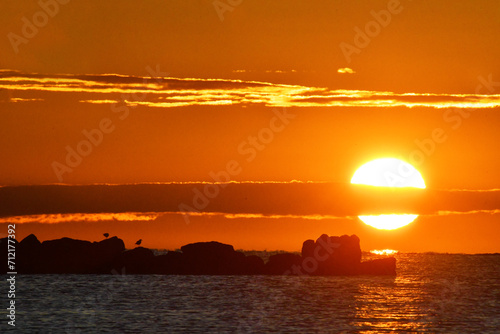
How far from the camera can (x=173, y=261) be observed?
189 m

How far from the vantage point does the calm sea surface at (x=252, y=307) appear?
81188 mm

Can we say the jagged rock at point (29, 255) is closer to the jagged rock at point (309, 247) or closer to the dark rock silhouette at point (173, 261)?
the dark rock silhouette at point (173, 261)

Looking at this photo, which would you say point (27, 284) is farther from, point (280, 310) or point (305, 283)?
point (280, 310)

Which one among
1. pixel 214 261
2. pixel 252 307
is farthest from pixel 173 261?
pixel 252 307

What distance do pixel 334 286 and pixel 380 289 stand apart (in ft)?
32.5

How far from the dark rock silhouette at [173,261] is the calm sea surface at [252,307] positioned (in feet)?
76.8

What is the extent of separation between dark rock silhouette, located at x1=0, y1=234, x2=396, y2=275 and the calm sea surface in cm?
2342

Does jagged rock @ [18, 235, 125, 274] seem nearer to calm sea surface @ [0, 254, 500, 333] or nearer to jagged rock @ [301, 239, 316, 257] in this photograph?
calm sea surface @ [0, 254, 500, 333]

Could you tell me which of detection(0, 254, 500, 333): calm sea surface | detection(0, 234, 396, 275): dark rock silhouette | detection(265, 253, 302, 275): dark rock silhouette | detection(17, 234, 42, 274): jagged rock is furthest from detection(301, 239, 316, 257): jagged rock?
detection(17, 234, 42, 274): jagged rock

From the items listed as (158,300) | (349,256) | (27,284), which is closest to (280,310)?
(158,300)

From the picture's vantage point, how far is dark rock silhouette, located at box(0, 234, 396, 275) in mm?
179500

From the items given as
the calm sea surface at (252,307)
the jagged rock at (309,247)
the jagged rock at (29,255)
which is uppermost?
the jagged rock at (309,247)

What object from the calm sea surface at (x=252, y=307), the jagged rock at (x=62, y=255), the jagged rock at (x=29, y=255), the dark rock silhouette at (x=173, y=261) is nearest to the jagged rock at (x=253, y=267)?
the dark rock silhouette at (x=173, y=261)

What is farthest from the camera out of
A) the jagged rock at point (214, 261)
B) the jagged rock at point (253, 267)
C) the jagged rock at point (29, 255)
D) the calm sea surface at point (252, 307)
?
the jagged rock at point (253, 267)
